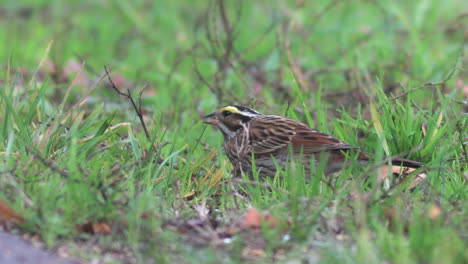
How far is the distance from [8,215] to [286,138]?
8.20 feet

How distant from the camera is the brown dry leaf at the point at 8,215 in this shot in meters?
3.41

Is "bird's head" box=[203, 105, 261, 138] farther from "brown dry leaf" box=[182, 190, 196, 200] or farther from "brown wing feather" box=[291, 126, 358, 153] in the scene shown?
"brown dry leaf" box=[182, 190, 196, 200]

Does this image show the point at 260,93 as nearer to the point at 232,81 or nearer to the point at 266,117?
the point at 232,81

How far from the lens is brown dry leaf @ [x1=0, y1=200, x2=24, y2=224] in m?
3.41

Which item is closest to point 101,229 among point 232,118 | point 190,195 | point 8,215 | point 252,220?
point 8,215

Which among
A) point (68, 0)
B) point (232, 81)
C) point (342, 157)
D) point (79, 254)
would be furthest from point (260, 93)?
point (68, 0)

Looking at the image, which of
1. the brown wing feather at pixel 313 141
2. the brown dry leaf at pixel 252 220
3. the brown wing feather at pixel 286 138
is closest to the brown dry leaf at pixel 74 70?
the brown wing feather at pixel 286 138

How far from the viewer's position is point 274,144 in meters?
5.40

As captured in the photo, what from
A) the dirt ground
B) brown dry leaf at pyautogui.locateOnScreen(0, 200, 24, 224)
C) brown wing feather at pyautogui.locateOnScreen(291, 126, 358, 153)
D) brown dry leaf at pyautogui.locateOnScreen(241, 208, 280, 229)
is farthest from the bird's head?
the dirt ground

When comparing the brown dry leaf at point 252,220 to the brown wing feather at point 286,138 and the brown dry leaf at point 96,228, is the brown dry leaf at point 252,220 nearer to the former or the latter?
the brown dry leaf at point 96,228

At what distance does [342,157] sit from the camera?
5.20m

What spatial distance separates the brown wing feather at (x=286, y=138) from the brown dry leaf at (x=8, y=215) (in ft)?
7.61

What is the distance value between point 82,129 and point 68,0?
7386 millimetres

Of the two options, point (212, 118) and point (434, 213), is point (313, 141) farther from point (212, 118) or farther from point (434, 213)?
point (434, 213)
